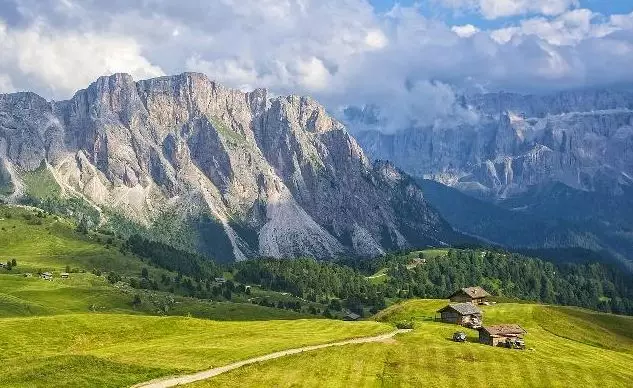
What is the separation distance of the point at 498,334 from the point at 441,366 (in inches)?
1323

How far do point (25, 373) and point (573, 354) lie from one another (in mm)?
94501

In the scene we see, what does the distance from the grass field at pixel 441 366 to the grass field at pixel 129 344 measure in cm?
773

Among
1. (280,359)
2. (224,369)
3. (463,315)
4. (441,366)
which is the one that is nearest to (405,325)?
(463,315)

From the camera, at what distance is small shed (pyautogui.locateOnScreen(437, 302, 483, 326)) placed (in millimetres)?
150387

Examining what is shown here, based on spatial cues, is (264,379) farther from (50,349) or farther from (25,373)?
(50,349)

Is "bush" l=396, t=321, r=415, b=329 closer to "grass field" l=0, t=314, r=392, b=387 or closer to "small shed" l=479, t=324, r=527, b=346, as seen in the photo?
"grass field" l=0, t=314, r=392, b=387

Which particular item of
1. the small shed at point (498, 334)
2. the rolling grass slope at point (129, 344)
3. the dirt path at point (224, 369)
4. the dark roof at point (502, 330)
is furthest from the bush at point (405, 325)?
the dirt path at point (224, 369)

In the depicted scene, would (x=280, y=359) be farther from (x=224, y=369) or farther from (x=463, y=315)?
(x=463, y=315)

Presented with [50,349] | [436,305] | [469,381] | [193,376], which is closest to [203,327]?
[50,349]

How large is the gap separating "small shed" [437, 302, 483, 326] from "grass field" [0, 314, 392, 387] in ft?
78.1

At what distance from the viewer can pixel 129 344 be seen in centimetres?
10456

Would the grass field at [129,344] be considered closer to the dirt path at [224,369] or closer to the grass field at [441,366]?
the dirt path at [224,369]

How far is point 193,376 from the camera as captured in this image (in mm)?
81250

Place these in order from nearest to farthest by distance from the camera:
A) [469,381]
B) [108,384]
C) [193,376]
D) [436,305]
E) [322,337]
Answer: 1. [108,384]
2. [193,376]
3. [469,381]
4. [322,337]
5. [436,305]
